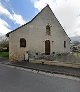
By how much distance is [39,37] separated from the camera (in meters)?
26.6

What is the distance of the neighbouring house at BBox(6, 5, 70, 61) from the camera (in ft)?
80.1

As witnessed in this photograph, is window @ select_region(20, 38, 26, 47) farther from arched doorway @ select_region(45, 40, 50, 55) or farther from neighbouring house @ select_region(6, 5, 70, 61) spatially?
arched doorway @ select_region(45, 40, 50, 55)

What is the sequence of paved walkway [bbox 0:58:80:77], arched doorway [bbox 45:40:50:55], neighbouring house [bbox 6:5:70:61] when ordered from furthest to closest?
arched doorway [bbox 45:40:50:55]
neighbouring house [bbox 6:5:70:61]
paved walkway [bbox 0:58:80:77]

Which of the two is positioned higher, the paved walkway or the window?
the window

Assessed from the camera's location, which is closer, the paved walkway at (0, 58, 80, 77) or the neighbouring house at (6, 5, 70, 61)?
the paved walkway at (0, 58, 80, 77)

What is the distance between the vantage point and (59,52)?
30.3m

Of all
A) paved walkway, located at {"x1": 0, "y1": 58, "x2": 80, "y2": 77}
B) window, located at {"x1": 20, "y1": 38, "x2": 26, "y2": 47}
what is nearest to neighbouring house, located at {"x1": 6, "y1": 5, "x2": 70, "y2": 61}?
window, located at {"x1": 20, "y1": 38, "x2": 26, "y2": 47}

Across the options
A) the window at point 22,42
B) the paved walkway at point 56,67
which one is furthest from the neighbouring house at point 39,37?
the paved walkway at point 56,67

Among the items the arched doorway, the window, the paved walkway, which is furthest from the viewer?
the arched doorway

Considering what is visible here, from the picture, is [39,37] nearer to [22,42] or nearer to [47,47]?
[47,47]

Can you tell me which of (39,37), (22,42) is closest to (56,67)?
(22,42)

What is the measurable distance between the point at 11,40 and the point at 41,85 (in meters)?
14.0

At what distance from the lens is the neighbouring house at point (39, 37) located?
80.1 feet

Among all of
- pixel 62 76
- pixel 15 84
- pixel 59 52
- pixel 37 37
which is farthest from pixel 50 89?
pixel 59 52
